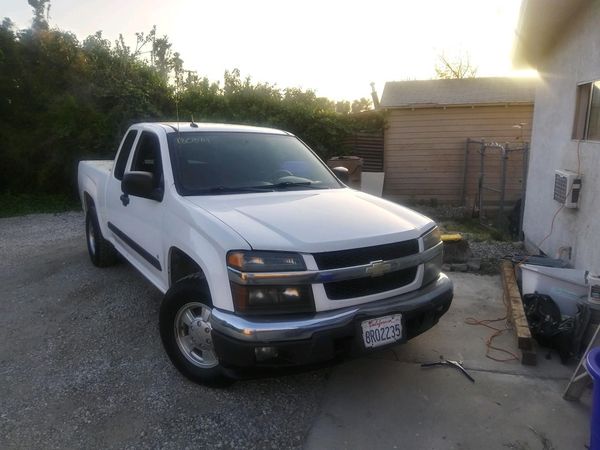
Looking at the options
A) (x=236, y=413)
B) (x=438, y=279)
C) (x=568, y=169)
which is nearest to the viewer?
(x=236, y=413)

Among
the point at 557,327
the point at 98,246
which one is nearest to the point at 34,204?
the point at 98,246

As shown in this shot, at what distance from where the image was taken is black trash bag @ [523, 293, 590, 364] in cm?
372

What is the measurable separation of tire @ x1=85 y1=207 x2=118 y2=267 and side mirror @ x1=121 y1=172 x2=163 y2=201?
2310mm

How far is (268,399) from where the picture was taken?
10.8 feet

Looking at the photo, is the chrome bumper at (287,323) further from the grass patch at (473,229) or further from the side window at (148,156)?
the grass patch at (473,229)

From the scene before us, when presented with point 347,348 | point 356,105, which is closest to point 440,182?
point 347,348

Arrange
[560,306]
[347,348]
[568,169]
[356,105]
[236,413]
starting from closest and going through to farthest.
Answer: [347,348] → [236,413] → [560,306] → [568,169] → [356,105]

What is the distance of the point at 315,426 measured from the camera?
3.01 meters

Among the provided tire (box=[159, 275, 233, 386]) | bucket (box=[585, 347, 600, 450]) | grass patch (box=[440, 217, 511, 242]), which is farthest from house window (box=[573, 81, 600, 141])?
tire (box=[159, 275, 233, 386])

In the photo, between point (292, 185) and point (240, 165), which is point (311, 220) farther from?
point (240, 165)

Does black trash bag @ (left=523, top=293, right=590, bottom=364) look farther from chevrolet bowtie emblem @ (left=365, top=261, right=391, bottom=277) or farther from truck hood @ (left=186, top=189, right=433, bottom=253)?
chevrolet bowtie emblem @ (left=365, top=261, right=391, bottom=277)

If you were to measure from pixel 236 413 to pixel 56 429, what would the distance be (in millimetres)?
1123

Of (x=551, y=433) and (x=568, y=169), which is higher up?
(x=568, y=169)

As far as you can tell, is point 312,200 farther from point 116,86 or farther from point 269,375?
point 116,86
